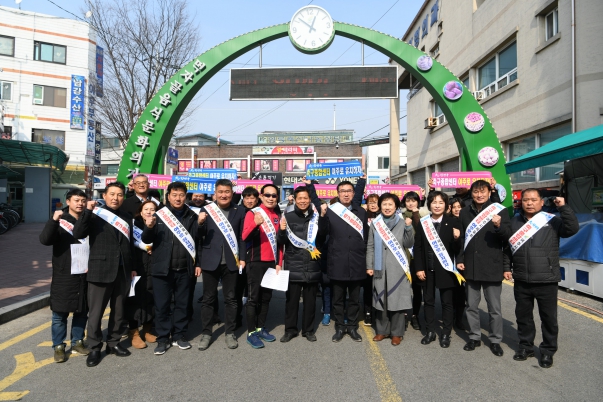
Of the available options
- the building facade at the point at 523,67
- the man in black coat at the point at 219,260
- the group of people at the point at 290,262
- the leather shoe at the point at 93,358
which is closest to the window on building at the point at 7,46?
the building facade at the point at 523,67

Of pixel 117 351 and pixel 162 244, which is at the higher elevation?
pixel 162 244

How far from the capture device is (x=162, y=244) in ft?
16.0

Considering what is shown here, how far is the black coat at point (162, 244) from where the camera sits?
15.6ft

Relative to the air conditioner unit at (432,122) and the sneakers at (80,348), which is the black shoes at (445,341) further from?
the air conditioner unit at (432,122)

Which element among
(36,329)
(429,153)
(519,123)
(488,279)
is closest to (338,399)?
(488,279)

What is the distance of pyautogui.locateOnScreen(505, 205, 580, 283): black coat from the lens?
173 inches

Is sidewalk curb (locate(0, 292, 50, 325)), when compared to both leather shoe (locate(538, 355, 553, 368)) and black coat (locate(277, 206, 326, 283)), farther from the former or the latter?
leather shoe (locate(538, 355, 553, 368))

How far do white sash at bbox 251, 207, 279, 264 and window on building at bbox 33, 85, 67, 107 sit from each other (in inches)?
1114

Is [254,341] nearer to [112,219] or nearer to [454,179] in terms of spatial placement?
[112,219]

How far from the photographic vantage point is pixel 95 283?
4.56 metres

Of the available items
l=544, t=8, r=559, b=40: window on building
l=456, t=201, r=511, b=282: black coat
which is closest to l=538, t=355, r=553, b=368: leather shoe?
l=456, t=201, r=511, b=282: black coat

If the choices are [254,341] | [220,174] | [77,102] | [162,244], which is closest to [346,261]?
[254,341]

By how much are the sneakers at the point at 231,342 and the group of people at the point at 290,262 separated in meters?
0.02

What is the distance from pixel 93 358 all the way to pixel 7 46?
3032cm
